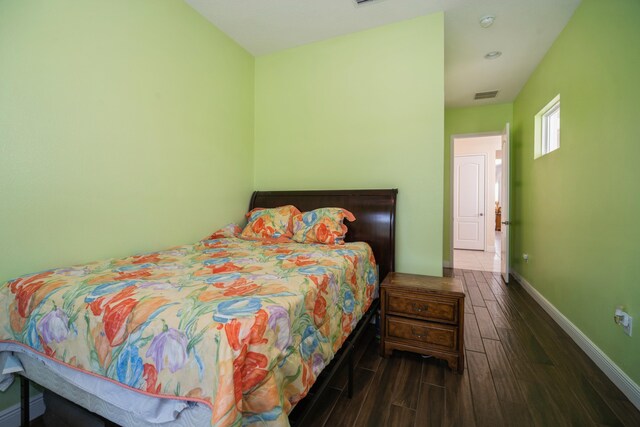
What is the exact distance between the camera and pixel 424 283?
→ 2033 millimetres

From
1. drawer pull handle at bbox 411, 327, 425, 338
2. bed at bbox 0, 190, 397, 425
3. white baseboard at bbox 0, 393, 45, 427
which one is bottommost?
white baseboard at bbox 0, 393, 45, 427

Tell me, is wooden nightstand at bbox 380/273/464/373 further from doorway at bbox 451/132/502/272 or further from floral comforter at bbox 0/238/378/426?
doorway at bbox 451/132/502/272

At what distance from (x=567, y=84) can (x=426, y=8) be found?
1.45 m

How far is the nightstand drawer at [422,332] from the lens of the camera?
182 cm

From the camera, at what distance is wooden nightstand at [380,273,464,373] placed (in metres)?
1.81

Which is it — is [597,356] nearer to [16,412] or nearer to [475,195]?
[16,412]

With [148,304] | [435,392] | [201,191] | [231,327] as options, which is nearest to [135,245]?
[201,191]

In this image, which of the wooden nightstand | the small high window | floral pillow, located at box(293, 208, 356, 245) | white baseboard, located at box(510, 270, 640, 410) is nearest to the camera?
white baseboard, located at box(510, 270, 640, 410)

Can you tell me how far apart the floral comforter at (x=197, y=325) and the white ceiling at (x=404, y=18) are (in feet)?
7.14

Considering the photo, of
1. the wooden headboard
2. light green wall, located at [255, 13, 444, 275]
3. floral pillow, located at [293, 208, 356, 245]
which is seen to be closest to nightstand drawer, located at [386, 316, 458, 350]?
the wooden headboard

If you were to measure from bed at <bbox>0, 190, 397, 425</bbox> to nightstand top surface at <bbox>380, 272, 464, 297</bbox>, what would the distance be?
0.53 meters

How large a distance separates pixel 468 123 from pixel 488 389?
427cm

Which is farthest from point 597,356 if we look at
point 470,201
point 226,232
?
point 470,201

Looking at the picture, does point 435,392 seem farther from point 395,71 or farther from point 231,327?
point 395,71
